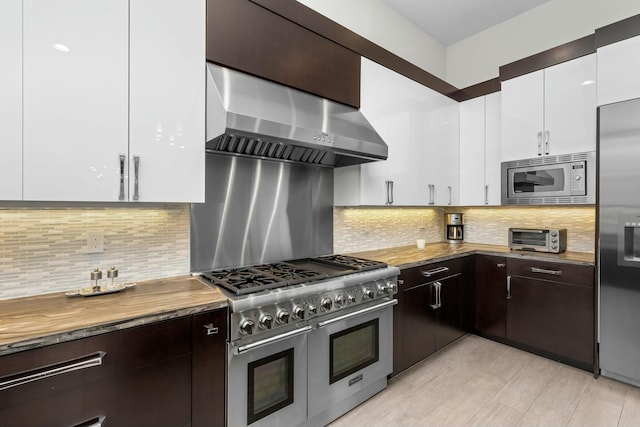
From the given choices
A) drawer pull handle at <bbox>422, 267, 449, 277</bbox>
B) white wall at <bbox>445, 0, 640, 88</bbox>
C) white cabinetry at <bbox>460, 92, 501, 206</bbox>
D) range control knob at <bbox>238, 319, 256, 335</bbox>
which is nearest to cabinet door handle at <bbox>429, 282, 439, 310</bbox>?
drawer pull handle at <bbox>422, 267, 449, 277</bbox>

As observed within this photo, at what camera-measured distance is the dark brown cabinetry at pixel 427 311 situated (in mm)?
2451

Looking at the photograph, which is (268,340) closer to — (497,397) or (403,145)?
(497,397)

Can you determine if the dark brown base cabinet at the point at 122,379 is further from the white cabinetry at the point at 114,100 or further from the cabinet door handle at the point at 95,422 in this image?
the white cabinetry at the point at 114,100

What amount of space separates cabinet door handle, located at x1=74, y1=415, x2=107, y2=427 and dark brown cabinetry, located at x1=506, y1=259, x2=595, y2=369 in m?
3.16

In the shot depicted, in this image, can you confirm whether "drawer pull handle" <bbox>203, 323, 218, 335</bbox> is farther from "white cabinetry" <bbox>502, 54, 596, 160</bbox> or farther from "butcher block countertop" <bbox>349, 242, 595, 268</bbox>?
"white cabinetry" <bbox>502, 54, 596, 160</bbox>

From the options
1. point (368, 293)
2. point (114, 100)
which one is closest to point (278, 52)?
point (114, 100)

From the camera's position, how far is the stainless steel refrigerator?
2264 millimetres

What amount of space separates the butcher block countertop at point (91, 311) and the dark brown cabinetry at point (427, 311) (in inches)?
59.9

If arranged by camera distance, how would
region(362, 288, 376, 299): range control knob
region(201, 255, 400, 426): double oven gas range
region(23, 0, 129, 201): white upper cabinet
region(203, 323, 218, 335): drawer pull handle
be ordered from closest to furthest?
1. region(23, 0, 129, 201): white upper cabinet
2. region(203, 323, 218, 335): drawer pull handle
3. region(201, 255, 400, 426): double oven gas range
4. region(362, 288, 376, 299): range control knob

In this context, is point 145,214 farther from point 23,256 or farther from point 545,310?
point 545,310

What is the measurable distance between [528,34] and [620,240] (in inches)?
95.9

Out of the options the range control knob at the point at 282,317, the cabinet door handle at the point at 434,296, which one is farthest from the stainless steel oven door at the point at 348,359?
the cabinet door handle at the point at 434,296

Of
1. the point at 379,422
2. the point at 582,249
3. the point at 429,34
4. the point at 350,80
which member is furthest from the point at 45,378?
the point at 429,34

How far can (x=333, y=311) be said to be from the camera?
76.7 inches
